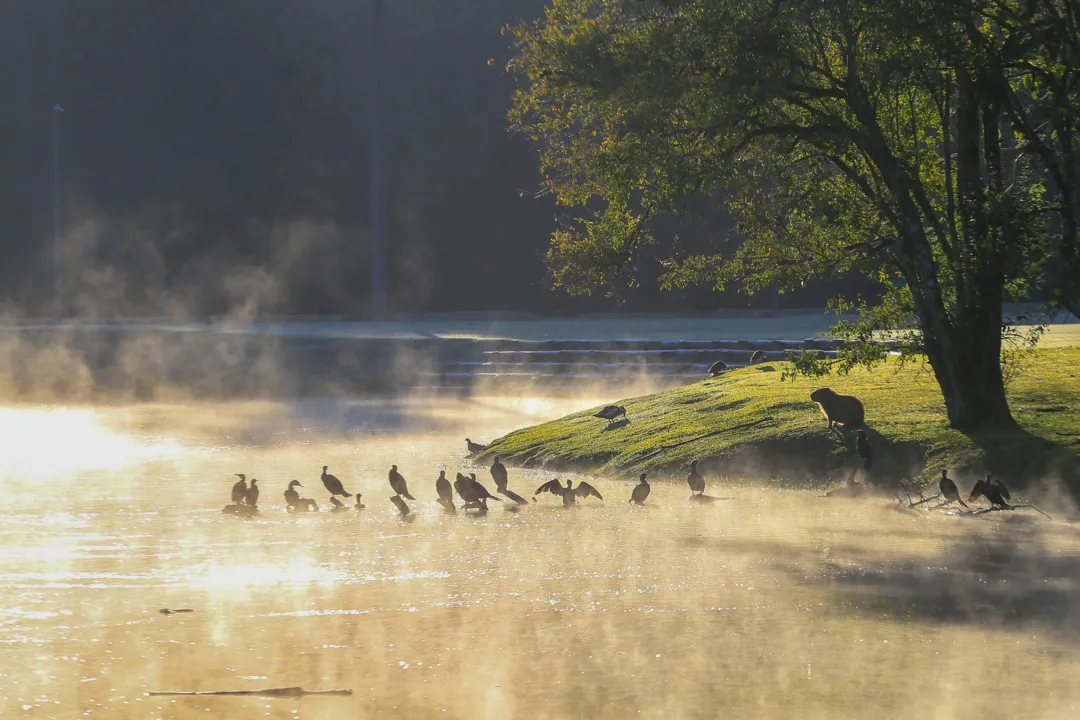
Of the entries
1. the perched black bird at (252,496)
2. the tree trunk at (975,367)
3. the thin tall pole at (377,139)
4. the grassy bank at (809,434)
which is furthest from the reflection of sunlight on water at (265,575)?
the thin tall pole at (377,139)

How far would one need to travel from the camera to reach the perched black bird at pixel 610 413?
24719mm

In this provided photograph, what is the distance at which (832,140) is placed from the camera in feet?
61.5

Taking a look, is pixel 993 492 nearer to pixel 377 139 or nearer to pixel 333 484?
pixel 333 484

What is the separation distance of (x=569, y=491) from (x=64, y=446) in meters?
11.4

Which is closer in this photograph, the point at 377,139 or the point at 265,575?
the point at 265,575

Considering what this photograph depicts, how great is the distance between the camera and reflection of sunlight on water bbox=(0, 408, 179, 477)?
22834 mm

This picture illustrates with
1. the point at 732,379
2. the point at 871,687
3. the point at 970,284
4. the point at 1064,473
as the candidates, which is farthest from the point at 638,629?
the point at 732,379

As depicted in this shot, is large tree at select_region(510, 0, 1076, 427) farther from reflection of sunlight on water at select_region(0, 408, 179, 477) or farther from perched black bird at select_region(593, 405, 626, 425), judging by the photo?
reflection of sunlight on water at select_region(0, 408, 179, 477)

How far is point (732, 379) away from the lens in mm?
27953

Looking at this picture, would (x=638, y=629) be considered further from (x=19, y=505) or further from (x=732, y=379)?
(x=732, y=379)

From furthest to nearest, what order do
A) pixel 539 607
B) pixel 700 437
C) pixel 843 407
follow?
pixel 700 437 → pixel 843 407 → pixel 539 607

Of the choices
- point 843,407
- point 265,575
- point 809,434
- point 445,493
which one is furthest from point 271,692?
point 809,434

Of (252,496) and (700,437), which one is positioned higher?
(700,437)

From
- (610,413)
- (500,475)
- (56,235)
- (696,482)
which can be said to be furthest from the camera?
(56,235)
